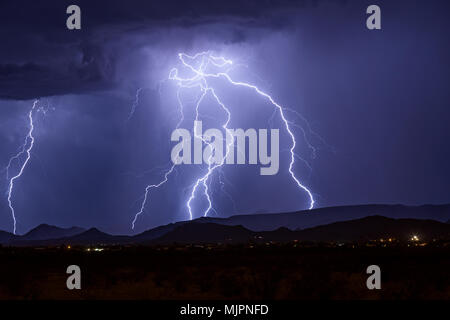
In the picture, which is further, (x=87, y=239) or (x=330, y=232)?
(x=87, y=239)

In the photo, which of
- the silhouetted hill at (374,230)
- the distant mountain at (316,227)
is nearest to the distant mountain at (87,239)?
the distant mountain at (316,227)

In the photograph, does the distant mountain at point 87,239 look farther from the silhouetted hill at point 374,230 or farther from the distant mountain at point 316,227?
the silhouetted hill at point 374,230

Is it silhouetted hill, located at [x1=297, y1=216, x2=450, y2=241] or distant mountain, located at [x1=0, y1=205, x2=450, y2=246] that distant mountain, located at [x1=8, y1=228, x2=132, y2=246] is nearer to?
distant mountain, located at [x1=0, y1=205, x2=450, y2=246]

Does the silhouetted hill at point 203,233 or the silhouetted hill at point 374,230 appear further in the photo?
the silhouetted hill at point 203,233

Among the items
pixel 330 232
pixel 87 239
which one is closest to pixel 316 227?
pixel 330 232

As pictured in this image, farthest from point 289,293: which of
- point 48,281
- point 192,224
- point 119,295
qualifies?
point 192,224

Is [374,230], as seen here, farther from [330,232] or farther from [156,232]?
[156,232]

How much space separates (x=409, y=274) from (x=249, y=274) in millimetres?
5279

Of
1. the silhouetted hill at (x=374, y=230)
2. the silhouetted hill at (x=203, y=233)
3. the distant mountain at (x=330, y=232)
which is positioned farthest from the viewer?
the silhouetted hill at (x=203, y=233)

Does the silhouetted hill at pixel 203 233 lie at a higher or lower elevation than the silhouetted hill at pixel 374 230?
lower
